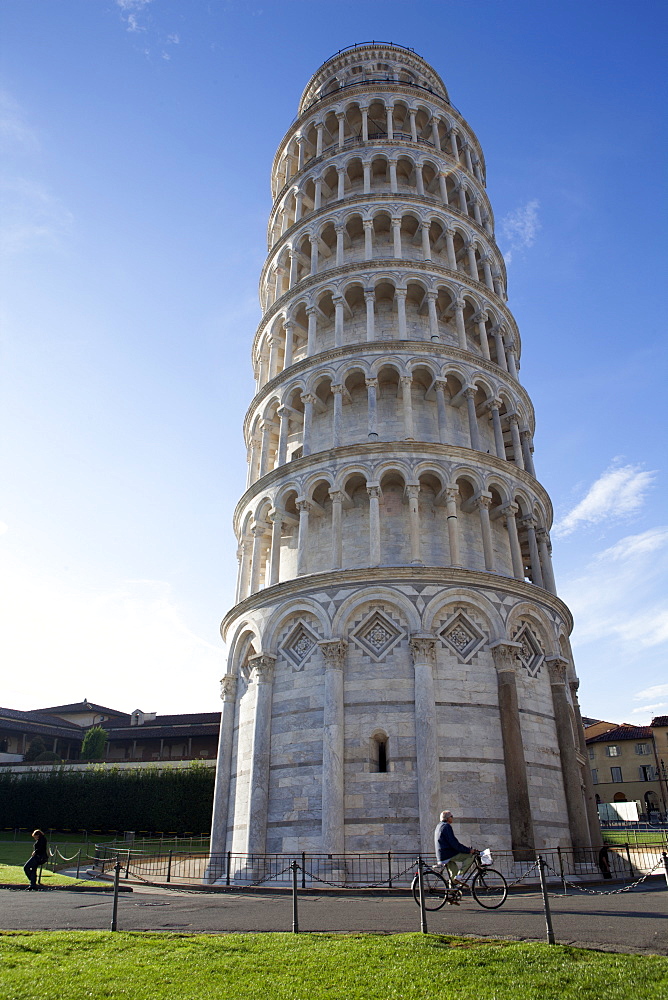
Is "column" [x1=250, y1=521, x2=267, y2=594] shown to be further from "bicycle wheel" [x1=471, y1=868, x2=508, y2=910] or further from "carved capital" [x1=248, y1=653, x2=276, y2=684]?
"bicycle wheel" [x1=471, y1=868, x2=508, y2=910]

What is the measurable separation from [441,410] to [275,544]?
820 centimetres

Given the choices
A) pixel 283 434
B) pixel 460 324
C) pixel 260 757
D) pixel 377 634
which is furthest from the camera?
pixel 460 324

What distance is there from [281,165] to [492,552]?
89.6 ft

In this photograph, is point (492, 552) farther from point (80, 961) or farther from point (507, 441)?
point (80, 961)

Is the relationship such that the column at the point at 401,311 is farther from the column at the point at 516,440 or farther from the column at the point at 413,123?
the column at the point at 413,123

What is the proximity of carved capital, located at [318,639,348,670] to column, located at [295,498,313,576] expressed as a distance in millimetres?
3397

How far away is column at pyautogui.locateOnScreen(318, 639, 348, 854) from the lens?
19.6 meters

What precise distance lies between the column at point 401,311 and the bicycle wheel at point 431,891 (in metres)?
19.3

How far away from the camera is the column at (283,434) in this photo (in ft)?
94.1

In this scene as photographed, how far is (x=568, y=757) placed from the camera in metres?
22.7

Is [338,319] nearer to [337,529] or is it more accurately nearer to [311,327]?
[311,327]

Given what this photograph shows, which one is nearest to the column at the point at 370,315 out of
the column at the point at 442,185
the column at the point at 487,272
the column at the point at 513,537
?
the column at the point at 487,272

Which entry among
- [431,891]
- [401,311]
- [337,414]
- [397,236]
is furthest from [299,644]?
[397,236]

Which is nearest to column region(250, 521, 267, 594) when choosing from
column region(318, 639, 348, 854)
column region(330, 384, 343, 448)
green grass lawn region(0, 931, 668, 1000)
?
column region(330, 384, 343, 448)
